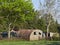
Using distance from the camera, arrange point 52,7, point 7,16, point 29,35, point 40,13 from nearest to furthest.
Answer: point 29,35 → point 7,16 → point 52,7 → point 40,13

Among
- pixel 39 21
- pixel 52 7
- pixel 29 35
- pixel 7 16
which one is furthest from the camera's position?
pixel 39 21

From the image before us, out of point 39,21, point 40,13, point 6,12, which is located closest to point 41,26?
point 39,21

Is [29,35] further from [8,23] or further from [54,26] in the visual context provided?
[54,26]

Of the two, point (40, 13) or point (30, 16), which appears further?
point (40, 13)

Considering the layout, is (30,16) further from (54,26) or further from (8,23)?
(54,26)

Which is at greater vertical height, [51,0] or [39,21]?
[51,0]

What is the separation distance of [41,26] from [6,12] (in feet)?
81.6

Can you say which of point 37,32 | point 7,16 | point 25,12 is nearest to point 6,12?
point 7,16

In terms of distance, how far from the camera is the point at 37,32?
53625 mm

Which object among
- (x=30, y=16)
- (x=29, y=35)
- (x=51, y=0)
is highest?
(x=51, y=0)

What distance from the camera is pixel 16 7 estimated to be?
5469 centimetres

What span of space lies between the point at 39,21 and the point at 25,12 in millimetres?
19446

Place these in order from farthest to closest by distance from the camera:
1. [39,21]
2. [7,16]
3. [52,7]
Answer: [39,21], [52,7], [7,16]

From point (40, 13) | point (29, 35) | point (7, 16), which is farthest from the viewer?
point (40, 13)
